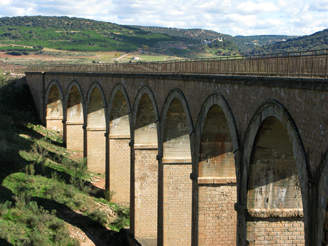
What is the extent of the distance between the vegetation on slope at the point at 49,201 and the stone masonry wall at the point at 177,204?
4.06 meters

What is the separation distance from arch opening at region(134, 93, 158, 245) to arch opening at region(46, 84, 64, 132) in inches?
775

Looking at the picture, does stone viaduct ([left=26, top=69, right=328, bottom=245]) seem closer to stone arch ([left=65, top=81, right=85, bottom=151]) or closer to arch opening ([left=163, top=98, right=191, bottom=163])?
arch opening ([left=163, top=98, right=191, bottom=163])

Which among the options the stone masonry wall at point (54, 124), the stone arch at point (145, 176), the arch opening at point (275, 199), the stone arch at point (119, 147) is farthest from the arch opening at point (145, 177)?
the stone masonry wall at point (54, 124)

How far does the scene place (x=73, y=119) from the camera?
3475 centimetres

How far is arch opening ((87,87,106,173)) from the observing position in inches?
1145

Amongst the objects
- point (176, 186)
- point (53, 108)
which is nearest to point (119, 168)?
point (176, 186)

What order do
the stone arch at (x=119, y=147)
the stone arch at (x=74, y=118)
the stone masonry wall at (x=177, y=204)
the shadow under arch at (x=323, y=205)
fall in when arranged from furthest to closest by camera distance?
the stone arch at (x=74, y=118)
the stone arch at (x=119, y=147)
the stone masonry wall at (x=177, y=204)
the shadow under arch at (x=323, y=205)

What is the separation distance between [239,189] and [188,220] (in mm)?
6724

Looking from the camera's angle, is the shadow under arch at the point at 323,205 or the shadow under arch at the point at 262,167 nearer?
the shadow under arch at the point at 323,205

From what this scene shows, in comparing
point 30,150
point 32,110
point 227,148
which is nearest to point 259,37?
point 32,110

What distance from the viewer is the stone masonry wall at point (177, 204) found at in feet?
57.5

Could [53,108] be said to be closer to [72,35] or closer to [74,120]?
[74,120]

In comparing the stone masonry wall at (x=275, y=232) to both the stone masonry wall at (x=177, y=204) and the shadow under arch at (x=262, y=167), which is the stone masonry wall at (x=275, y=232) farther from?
the stone masonry wall at (x=177, y=204)

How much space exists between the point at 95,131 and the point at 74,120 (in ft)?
18.4
